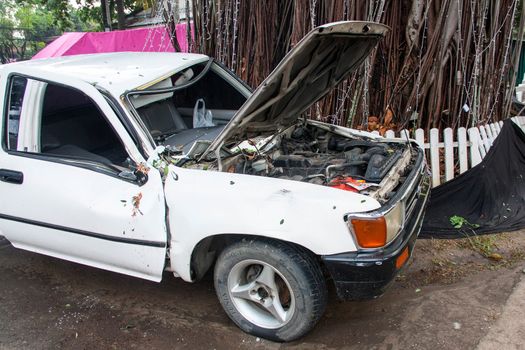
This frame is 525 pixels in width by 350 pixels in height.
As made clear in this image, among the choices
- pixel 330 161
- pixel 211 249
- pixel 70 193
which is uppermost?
pixel 330 161

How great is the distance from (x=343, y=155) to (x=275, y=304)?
124 cm

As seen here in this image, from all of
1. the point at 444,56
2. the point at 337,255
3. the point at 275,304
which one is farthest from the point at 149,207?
the point at 444,56

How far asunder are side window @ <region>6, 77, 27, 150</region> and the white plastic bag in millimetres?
1348

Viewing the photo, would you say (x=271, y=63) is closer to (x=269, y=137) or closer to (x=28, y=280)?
(x=269, y=137)

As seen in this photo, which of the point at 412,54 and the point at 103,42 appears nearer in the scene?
the point at 412,54

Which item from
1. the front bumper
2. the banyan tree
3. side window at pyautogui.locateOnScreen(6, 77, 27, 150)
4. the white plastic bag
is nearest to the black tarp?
the banyan tree

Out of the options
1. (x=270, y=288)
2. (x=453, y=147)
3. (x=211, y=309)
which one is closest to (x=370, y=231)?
(x=270, y=288)

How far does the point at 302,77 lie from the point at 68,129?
205 centimetres

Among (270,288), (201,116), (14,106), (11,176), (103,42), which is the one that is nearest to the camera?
(270,288)

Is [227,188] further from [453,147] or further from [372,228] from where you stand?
[453,147]

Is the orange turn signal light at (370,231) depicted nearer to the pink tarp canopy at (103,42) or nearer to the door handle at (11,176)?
the door handle at (11,176)

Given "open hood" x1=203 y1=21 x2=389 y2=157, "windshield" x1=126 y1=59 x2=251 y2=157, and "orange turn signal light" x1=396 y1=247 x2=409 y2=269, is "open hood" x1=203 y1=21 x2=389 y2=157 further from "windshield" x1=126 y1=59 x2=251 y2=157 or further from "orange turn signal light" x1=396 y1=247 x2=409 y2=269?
"orange turn signal light" x1=396 y1=247 x2=409 y2=269

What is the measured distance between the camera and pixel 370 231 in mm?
2266

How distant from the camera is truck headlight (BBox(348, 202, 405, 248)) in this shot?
2.24 meters
